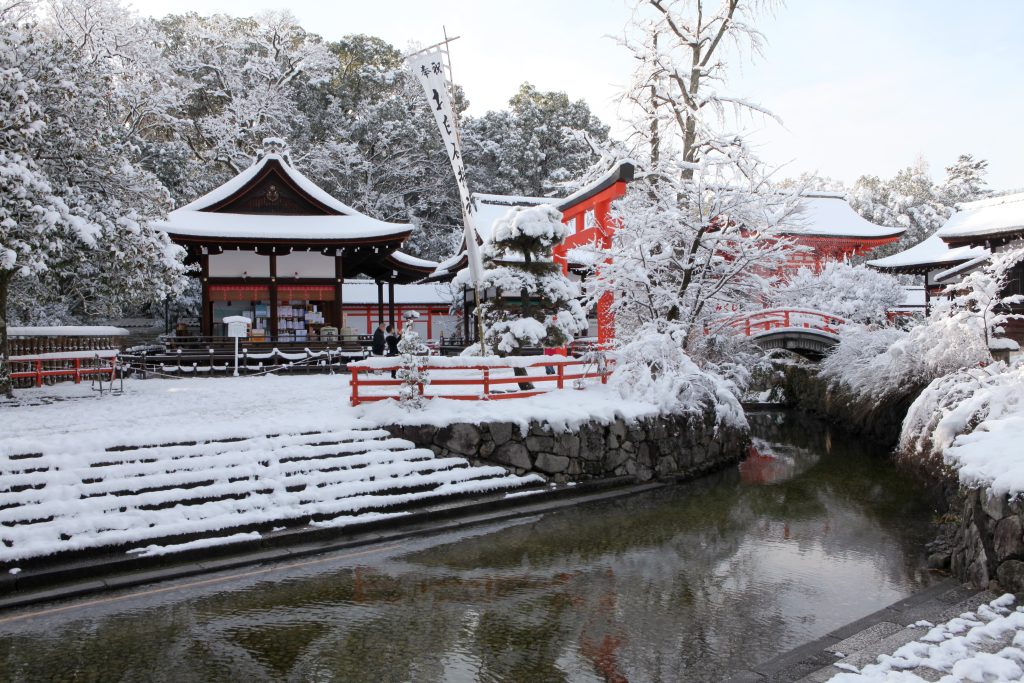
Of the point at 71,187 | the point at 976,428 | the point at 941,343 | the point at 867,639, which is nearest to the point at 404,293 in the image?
the point at 71,187

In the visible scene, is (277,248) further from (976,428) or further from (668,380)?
(976,428)

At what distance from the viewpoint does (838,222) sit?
36781 millimetres

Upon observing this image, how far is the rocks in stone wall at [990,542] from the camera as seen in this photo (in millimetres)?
6875

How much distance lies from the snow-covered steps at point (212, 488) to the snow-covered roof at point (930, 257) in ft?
81.4

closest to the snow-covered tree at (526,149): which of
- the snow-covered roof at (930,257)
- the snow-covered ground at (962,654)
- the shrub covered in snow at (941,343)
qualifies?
the snow-covered roof at (930,257)

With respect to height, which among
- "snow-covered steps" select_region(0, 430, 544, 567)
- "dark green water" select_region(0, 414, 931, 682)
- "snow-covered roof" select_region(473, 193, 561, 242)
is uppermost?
"snow-covered roof" select_region(473, 193, 561, 242)

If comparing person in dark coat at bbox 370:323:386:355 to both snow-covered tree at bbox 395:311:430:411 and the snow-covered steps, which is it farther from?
the snow-covered steps

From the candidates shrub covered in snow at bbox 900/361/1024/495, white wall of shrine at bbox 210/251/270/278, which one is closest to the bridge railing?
shrub covered in snow at bbox 900/361/1024/495

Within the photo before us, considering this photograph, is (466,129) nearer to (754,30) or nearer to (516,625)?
(754,30)

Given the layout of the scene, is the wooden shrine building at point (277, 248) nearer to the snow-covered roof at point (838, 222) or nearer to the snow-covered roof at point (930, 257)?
the snow-covered roof at point (930, 257)

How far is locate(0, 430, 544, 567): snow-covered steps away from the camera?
8.05 m

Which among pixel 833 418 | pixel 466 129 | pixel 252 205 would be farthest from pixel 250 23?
pixel 833 418

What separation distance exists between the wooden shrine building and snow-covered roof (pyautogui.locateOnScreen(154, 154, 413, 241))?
0.11ft

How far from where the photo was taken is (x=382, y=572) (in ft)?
26.1
